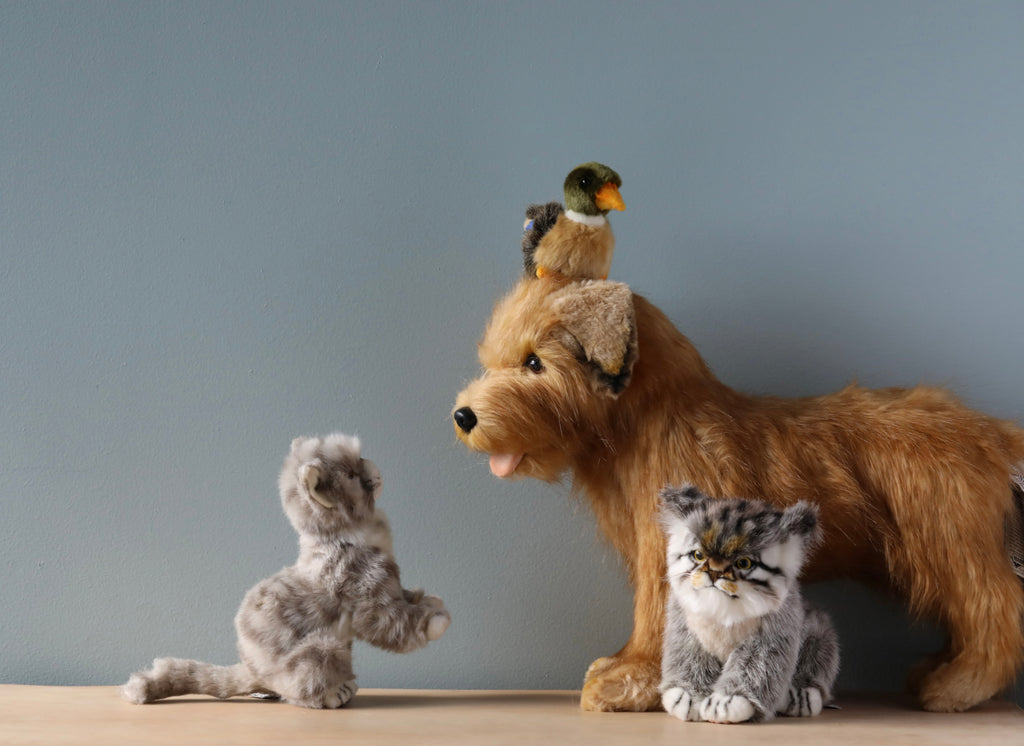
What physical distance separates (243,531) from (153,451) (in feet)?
0.54

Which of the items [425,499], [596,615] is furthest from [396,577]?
[596,615]

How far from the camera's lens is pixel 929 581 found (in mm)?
1080

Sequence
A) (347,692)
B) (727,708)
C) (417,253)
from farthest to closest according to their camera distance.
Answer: (417,253), (347,692), (727,708)

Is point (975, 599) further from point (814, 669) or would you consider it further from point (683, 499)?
point (683, 499)

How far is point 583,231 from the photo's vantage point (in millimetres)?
1104

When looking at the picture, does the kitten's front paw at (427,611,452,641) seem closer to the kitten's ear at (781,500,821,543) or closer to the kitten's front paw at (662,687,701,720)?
the kitten's front paw at (662,687,701,720)

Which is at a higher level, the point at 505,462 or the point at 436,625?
the point at 505,462

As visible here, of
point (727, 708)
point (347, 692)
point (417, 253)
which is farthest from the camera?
point (417, 253)

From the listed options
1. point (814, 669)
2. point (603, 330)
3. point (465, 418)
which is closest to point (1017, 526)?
point (814, 669)

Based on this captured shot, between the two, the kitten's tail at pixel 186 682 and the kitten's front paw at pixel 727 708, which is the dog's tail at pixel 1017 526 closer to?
the kitten's front paw at pixel 727 708

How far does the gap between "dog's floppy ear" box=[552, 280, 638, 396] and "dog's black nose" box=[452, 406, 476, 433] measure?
136mm

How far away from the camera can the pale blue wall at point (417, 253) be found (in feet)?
4.20

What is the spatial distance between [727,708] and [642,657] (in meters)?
0.13

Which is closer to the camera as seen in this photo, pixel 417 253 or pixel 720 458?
pixel 720 458
